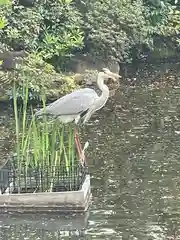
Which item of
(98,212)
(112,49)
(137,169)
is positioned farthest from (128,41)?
Result: (98,212)

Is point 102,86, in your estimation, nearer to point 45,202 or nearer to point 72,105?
point 72,105

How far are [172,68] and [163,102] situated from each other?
5.39 meters

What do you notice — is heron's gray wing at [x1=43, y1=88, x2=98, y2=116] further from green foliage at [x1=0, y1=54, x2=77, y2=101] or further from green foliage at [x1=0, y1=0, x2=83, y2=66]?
green foliage at [x1=0, y1=0, x2=83, y2=66]

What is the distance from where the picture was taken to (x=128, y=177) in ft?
28.1

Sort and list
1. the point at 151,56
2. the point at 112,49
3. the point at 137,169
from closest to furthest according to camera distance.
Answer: the point at 137,169, the point at 112,49, the point at 151,56

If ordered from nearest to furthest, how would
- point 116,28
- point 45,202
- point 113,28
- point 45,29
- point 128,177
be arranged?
point 45,202 < point 128,177 < point 45,29 < point 113,28 < point 116,28

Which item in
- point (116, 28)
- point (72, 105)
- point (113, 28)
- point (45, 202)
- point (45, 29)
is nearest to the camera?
point (45, 202)

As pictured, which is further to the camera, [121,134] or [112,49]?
[112,49]

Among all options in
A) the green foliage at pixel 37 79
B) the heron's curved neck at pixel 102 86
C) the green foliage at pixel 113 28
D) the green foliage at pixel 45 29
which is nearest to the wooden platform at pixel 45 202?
the heron's curved neck at pixel 102 86

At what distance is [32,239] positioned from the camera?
662 centimetres

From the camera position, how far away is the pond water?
6797 mm

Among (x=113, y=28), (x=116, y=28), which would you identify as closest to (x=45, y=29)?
(x=113, y=28)

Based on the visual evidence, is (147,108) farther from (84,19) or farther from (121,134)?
(84,19)

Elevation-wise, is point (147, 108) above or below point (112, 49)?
below
